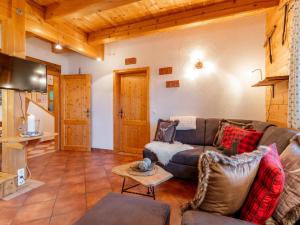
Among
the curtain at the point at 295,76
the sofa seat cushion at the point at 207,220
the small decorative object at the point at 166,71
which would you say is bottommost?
the sofa seat cushion at the point at 207,220

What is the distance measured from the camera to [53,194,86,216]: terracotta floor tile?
204cm

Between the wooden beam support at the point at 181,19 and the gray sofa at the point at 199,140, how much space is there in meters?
1.72

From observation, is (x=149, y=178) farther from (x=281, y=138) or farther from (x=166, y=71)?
(x=166, y=71)

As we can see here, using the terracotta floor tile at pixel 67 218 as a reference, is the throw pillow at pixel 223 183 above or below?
above

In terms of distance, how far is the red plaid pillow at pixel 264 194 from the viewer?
962 mm

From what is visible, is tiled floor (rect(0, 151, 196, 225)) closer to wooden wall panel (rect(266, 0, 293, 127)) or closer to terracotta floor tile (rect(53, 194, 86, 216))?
terracotta floor tile (rect(53, 194, 86, 216))

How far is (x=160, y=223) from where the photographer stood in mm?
1150

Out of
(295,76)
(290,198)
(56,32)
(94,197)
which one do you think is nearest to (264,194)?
(290,198)

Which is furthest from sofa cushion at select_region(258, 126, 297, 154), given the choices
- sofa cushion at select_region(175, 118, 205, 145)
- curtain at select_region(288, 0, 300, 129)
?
sofa cushion at select_region(175, 118, 205, 145)

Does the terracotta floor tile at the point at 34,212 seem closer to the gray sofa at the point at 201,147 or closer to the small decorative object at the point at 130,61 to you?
the gray sofa at the point at 201,147

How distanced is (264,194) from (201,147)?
208 cm

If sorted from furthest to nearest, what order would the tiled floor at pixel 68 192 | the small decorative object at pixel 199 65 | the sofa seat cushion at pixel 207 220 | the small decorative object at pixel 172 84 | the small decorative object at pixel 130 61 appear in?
the small decorative object at pixel 130 61, the small decorative object at pixel 172 84, the small decorative object at pixel 199 65, the tiled floor at pixel 68 192, the sofa seat cushion at pixel 207 220

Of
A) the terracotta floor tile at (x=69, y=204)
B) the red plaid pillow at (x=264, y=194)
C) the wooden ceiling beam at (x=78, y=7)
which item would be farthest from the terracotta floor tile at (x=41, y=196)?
the wooden ceiling beam at (x=78, y=7)

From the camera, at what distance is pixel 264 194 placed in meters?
0.98
